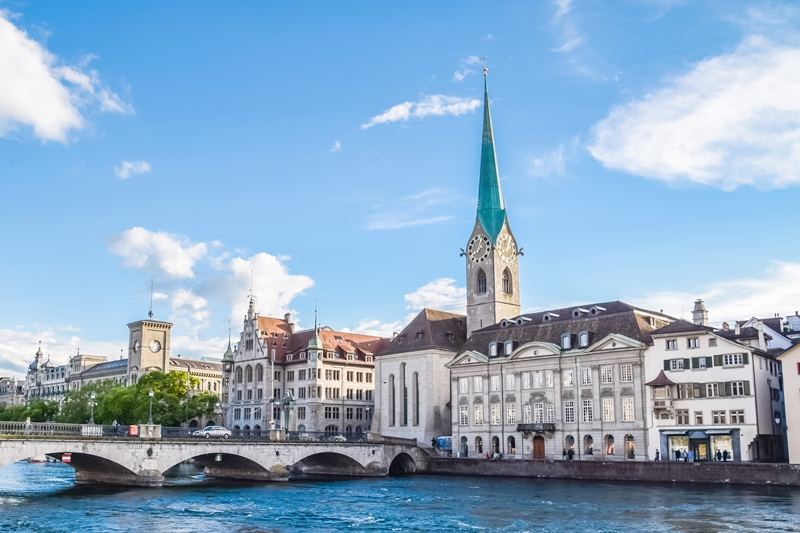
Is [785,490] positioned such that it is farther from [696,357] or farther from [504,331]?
[504,331]

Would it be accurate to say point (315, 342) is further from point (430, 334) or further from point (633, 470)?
point (633, 470)

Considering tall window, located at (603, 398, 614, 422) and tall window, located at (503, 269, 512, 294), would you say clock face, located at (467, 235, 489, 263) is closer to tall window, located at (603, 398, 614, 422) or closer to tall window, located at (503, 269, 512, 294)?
tall window, located at (503, 269, 512, 294)

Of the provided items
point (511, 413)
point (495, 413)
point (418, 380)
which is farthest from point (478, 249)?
point (511, 413)

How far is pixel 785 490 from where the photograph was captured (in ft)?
182

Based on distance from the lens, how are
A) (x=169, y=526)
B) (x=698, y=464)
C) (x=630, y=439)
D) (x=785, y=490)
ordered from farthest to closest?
(x=630, y=439), (x=698, y=464), (x=785, y=490), (x=169, y=526)

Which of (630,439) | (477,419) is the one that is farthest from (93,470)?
(630,439)

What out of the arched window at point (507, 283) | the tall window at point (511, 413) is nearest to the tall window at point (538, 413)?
the tall window at point (511, 413)

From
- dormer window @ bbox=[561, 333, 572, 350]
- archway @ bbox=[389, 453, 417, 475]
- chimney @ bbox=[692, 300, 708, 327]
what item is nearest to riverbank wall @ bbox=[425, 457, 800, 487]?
archway @ bbox=[389, 453, 417, 475]

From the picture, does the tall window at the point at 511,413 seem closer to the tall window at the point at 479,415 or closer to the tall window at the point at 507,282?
the tall window at the point at 479,415

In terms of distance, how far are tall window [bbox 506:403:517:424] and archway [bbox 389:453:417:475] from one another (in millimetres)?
9761

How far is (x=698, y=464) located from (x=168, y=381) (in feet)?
224

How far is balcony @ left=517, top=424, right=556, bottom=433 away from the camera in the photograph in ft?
261

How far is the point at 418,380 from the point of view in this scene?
99.2 meters

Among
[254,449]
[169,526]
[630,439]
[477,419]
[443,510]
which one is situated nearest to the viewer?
[169,526]
